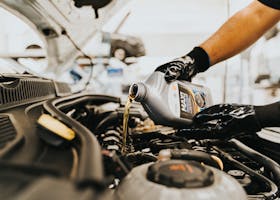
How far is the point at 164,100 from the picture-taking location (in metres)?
1.16

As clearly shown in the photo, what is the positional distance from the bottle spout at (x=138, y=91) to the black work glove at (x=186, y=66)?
181 millimetres

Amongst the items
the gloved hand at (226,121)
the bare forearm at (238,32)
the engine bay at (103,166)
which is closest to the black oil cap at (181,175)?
the engine bay at (103,166)

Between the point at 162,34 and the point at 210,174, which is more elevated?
the point at 162,34

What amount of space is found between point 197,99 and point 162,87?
0.88ft

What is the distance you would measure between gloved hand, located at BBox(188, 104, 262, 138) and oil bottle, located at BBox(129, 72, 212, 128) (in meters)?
0.10

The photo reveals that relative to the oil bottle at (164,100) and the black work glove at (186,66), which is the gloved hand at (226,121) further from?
the black work glove at (186,66)

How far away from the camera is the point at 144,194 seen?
460 mm

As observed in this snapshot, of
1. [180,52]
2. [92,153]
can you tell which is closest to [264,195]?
[92,153]

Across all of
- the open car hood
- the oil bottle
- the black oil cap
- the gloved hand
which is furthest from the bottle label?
the open car hood

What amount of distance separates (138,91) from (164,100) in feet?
0.42

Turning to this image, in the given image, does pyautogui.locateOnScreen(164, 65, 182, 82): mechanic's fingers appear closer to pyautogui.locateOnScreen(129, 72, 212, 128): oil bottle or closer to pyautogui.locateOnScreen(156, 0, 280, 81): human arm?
pyautogui.locateOnScreen(129, 72, 212, 128): oil bottle

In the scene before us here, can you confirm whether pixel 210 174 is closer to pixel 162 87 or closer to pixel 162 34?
pixel 162 87

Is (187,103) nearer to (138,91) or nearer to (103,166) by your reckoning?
(138,91)

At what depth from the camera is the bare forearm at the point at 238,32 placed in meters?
1.58
